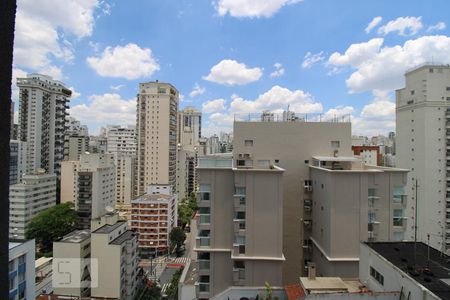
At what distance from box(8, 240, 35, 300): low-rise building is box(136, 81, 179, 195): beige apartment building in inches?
1330

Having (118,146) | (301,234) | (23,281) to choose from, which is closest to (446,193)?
(301,234)

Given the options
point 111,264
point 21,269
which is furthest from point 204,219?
point 111,264

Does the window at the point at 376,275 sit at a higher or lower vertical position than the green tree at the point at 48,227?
higher

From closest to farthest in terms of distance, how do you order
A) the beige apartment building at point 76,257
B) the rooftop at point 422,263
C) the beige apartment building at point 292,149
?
the rooftop at point 422,263, the beige apartment building at point 292,149, the beige apartment building at point 76,257

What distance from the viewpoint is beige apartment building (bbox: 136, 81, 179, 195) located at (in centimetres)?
4722

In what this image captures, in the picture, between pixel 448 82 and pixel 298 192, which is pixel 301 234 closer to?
pixel 298 192

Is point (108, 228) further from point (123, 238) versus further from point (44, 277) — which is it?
point (44, 277)

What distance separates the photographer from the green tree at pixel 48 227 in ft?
112

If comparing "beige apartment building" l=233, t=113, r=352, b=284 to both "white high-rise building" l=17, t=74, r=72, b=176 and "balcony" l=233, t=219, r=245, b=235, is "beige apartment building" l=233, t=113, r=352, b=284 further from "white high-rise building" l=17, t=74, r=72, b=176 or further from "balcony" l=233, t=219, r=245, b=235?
"white high-rise building" l=17, t=74, r=72, b=176

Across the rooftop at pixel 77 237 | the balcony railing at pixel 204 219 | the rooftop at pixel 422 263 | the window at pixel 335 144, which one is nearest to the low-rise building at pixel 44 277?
the rooftop at pixel 77 237

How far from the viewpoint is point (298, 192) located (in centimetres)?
1140

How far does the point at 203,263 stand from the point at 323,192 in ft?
15.5

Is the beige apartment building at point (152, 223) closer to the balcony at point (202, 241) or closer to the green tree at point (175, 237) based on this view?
the green tree at point (175, 237)

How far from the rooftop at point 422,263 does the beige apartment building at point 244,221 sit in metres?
2.82
